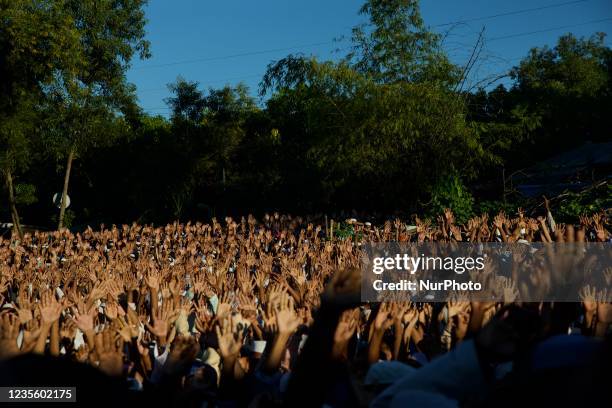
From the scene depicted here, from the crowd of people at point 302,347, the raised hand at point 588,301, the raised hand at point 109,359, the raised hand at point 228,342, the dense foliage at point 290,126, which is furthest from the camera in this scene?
the dense foliage at point 290,126

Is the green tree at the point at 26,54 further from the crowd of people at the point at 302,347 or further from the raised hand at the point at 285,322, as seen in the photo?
the raised hand at the point at 285,322

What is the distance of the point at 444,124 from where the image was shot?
15.8 m

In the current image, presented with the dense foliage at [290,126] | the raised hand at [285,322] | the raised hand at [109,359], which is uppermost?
the dense foliage at [290,126]

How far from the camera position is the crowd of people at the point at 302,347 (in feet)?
6.64

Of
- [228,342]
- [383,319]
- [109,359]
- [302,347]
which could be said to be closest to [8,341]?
[109,359]

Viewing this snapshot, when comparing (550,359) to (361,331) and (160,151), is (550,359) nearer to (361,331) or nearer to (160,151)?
(361,331)

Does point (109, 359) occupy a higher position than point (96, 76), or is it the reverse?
point (96, 76)

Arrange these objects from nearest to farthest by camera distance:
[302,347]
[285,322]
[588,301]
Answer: [302,347], [285,322], [588,301]

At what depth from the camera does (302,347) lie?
2365 millimetres

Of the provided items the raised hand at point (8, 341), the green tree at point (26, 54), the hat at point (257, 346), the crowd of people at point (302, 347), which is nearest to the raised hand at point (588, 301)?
the crowd of people at point (302, 347)

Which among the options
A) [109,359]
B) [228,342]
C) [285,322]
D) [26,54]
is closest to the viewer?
[109,359]

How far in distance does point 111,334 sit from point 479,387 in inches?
87.1

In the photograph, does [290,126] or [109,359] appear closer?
[109,359]

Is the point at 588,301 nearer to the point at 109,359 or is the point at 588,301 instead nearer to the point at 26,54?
the point at 109,359
